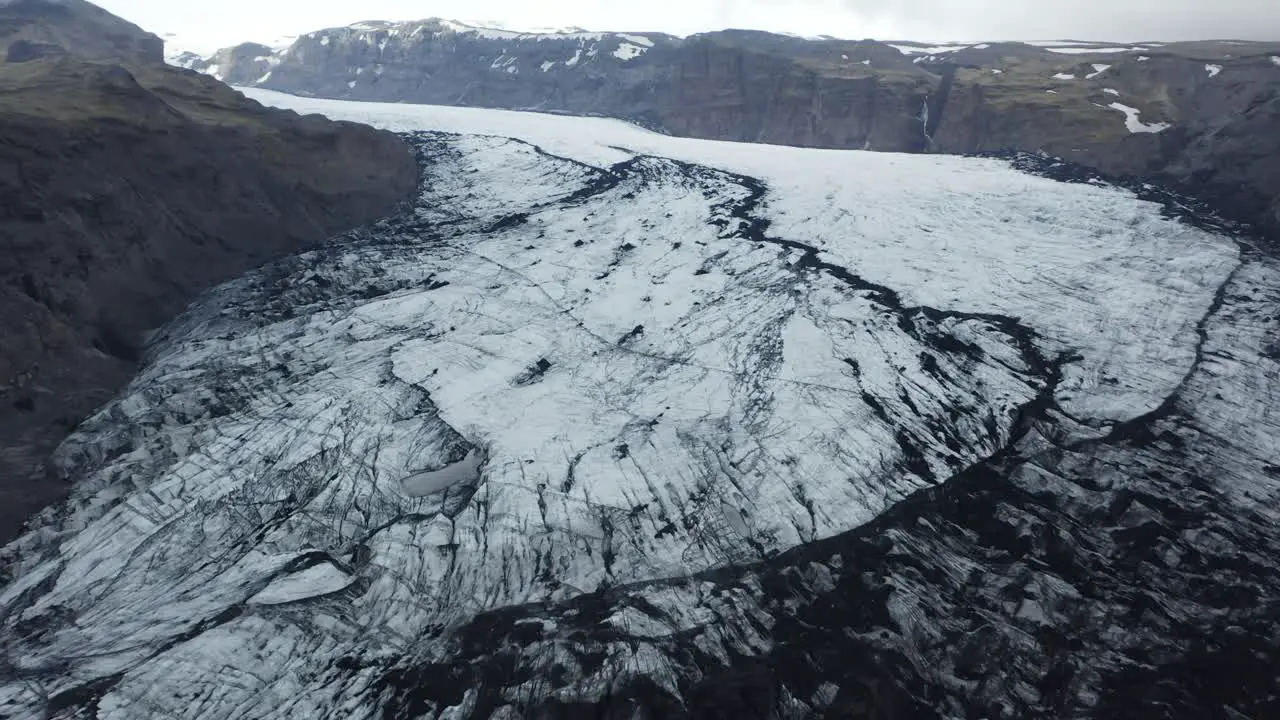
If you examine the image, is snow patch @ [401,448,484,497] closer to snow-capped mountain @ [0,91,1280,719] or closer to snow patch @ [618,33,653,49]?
snow-capped mountain @ [0,91,1280,719]

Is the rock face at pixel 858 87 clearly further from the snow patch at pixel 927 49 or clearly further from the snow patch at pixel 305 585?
the snow patch at pixel 305 585

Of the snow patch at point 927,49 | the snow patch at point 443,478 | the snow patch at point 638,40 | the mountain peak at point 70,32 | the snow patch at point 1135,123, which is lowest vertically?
the snow patch at point 443,478

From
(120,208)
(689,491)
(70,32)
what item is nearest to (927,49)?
(70,32)

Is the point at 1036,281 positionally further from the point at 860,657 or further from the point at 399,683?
the point at 399,683

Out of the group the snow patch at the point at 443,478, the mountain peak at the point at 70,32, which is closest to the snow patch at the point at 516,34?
the mountain peak at the point at 70,32

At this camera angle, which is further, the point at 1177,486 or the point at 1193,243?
the point at 1193,243

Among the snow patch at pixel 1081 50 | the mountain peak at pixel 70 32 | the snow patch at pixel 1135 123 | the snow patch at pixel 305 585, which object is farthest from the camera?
the snow patch at pixel 1081 50

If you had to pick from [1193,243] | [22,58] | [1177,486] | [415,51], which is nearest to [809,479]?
[1177,486]
